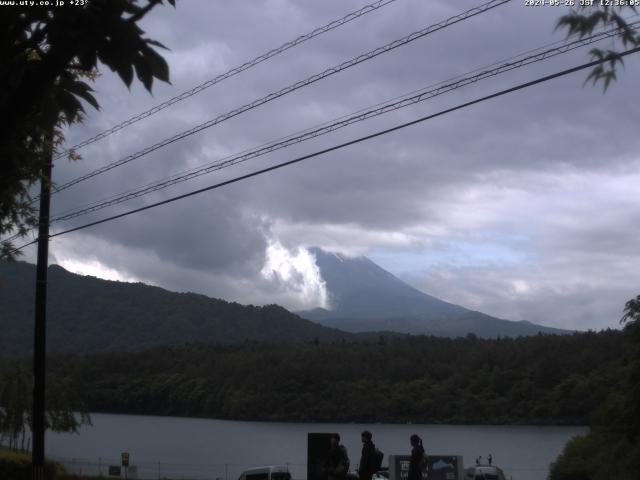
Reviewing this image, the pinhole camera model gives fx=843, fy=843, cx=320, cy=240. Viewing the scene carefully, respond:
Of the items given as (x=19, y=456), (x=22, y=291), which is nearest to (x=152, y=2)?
(x=19, y=456)

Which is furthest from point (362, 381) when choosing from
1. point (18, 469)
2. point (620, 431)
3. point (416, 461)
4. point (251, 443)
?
point (416, 461)

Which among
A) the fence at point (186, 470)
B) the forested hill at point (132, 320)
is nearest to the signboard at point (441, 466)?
the fence at point (186, 470)

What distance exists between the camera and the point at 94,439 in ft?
295

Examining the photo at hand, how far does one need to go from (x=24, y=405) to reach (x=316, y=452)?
79.1 feet

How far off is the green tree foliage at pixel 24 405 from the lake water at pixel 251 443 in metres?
12.2

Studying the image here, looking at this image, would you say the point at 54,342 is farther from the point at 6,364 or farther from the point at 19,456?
the point at 19,456

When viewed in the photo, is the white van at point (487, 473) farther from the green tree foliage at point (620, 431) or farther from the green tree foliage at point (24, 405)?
the green tree foliage at point (24, 405)

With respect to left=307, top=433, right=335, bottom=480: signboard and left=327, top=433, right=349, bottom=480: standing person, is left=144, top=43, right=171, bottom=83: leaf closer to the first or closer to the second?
left=327, top=433, right=349, bottom=480: standing person

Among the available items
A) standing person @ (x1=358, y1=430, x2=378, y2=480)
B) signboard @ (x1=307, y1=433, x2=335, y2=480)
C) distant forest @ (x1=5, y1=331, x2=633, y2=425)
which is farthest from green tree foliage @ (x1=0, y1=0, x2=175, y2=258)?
distant forest @ (x1=5, y1=331, x2=633, y2=425)

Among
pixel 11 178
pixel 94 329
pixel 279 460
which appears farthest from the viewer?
pixel 94 329

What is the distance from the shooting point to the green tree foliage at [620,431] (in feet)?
67.2

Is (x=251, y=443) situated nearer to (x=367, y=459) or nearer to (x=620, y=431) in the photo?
(x=620, y=431)

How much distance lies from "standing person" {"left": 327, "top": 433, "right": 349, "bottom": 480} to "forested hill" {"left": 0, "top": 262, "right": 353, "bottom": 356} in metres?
70.0

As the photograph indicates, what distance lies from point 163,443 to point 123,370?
10514 mm
